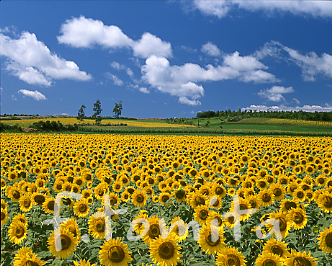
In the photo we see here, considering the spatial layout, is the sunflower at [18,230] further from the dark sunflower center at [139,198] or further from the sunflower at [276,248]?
the sunflower at [276,248]

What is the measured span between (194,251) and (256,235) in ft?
4.35

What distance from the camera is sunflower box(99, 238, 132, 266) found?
10.2ft

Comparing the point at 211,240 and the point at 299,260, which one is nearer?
the point at 299,260

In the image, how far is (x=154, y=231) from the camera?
3486 mm

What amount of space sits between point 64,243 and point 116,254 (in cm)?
94

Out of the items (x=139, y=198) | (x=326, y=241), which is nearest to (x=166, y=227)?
(x=139, y=198)

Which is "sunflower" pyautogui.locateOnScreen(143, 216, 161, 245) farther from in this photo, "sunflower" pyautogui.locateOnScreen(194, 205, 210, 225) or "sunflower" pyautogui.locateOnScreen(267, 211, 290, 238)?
"sunflower" pyautogui.locateOnScreen(267, 211, 290, 238)

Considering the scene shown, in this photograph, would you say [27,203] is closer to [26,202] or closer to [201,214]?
[26,202]

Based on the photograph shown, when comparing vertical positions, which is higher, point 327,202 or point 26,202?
point 327,202

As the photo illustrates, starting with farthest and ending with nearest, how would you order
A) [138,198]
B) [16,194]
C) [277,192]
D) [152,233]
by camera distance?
[16,194], [277,192], [138,198], [152,233]

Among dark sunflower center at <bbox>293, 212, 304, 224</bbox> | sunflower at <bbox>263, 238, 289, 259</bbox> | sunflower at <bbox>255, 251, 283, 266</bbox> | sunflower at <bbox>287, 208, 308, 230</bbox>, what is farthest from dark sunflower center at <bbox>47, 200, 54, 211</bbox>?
dark sunflower center at <bbox>293, 212, 304, 224</bbox>

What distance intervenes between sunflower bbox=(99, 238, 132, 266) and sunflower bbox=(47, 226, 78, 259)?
1.98ft

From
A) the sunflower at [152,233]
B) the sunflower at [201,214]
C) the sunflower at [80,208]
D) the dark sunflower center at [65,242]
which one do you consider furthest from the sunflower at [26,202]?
the sunflower at [201,214]

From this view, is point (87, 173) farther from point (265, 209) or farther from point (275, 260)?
point (275, 260)
